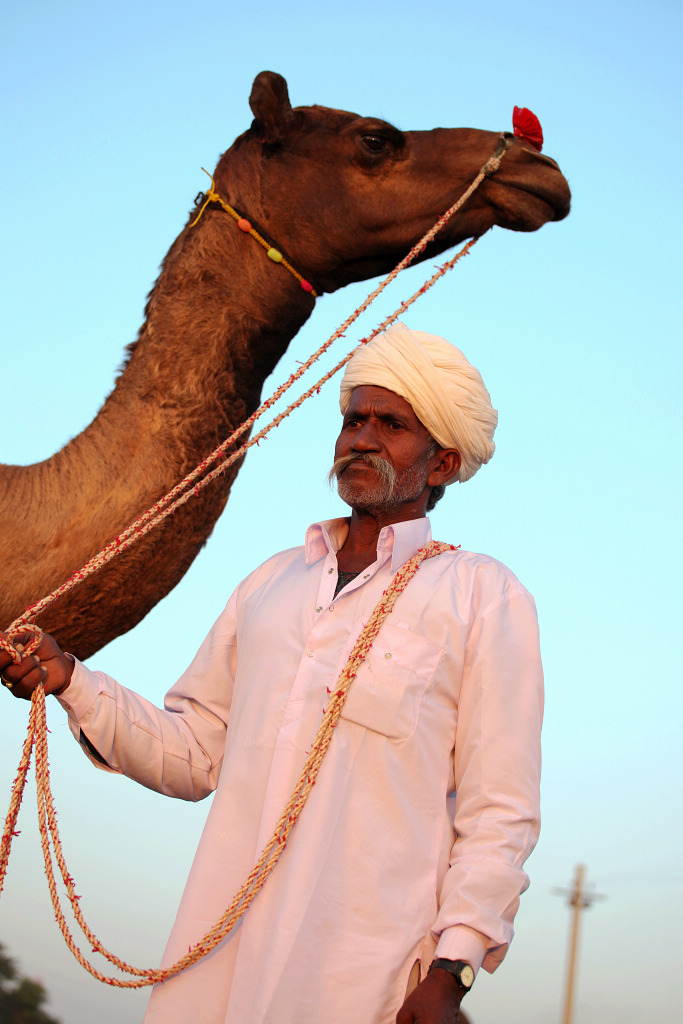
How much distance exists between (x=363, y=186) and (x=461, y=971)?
276cm

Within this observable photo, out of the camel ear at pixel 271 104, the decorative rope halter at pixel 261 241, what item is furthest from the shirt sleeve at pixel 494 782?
the camel ear at pixel 271 104

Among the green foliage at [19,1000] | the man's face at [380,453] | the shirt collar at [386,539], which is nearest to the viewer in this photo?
the shirt collar at [386,539]

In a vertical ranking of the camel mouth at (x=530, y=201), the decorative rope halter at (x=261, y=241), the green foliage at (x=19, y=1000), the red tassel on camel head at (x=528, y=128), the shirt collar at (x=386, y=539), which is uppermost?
the red tassel on camel head at (x=528, y=128)

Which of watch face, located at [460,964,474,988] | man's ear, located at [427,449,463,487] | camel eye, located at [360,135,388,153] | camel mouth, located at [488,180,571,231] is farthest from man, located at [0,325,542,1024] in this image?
camel eye, located at [360,135,388,153]

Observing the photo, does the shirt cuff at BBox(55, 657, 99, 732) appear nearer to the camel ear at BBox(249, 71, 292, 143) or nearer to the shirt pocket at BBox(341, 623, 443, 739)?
the shirt pocket at BBox(341, 623, 443, 739)

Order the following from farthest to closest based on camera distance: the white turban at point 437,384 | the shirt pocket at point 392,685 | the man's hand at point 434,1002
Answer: the white turban at point 437,384 < the shirt pocket at point 392,685 < the man's hand at point 434,1002

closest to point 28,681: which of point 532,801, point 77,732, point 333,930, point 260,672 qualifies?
point 77,732

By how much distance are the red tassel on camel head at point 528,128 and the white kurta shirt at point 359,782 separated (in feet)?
6.12

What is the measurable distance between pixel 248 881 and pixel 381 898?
294 millimetres

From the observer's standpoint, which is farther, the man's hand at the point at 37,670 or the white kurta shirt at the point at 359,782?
the man's hand at the point at 37,670

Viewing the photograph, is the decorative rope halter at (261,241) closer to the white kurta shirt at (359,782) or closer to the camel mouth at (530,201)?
the camel mouth at (530,201)

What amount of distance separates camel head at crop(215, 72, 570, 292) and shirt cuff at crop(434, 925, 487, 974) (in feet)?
8.14

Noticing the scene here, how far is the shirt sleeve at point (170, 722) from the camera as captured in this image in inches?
110

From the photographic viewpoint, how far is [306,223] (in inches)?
160
